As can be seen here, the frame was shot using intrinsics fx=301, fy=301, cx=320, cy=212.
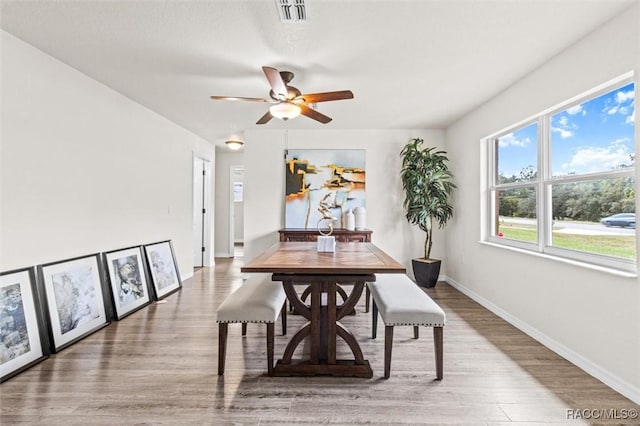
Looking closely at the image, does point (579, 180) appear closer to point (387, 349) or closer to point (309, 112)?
point (387, 349)

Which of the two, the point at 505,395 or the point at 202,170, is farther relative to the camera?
the point at 202,170

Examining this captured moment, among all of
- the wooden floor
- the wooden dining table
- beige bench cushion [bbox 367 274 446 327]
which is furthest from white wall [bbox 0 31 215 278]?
beige bench cushion [bbox 367 274 446 327]

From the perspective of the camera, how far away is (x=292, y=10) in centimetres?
185

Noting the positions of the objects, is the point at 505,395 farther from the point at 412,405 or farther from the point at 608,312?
the point at 608,312

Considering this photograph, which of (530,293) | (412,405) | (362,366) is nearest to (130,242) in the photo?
(362,366)

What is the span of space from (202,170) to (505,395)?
546 cm

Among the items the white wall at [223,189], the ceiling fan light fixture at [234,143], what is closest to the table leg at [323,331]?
the ceiling fan light fixture at [234,143]

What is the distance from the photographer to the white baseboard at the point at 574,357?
1809 mm

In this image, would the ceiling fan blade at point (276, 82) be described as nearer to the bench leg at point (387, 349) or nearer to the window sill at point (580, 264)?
the bench leg at point (387, 349)

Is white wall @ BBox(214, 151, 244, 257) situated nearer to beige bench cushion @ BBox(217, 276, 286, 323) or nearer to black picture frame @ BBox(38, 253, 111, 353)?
black picture frame @ BBox(38, 253, 111, 353)

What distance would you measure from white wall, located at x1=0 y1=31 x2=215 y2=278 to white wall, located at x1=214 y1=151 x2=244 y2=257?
2498 mm

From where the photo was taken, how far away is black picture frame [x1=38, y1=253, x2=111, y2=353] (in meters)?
2.37

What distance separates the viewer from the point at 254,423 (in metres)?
1.59

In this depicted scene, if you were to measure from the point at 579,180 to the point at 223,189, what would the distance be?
19.9 ft
